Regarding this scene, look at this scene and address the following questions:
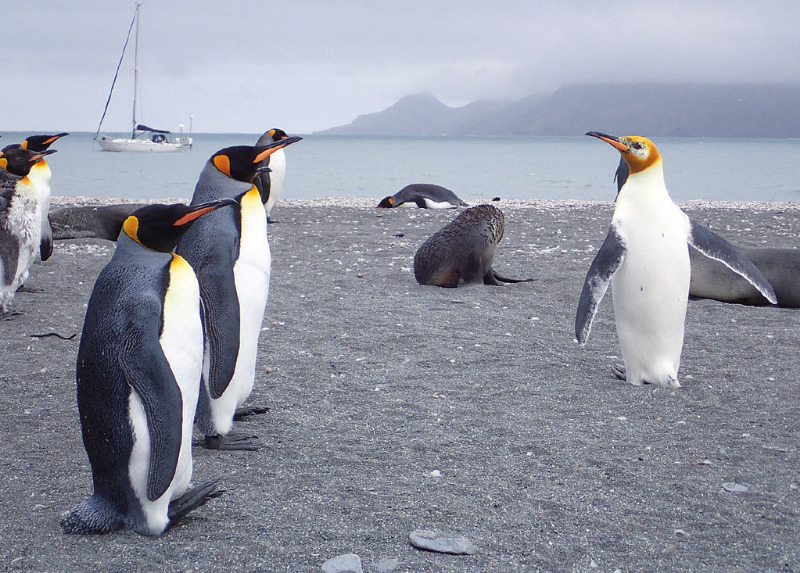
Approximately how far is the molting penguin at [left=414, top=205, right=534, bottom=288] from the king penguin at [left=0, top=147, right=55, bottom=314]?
2971 millimetres

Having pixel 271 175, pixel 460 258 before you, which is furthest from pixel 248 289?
pixel 271 175

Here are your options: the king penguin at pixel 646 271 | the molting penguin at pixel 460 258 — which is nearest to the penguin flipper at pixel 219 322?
the king penguin at pixel 646 271

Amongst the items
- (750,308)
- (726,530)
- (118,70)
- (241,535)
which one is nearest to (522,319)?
(750,308)

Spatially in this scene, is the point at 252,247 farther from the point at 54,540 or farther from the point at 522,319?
the point at 522,319

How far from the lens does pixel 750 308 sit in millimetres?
5758

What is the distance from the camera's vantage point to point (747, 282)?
5.80 m

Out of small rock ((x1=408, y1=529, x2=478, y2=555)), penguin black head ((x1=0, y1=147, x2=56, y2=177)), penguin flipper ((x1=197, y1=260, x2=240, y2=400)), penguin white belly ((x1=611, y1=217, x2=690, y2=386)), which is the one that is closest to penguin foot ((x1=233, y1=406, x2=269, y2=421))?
penguin flipper ((x1=197, y1=260, x2=240, y2=400))

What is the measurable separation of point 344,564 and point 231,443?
1058 mm

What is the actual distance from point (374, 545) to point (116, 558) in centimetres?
75

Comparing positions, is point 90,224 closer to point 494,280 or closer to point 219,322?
point 494,280

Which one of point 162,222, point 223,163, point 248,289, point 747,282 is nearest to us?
point 162,222

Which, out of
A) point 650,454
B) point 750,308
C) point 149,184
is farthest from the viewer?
point 149,184

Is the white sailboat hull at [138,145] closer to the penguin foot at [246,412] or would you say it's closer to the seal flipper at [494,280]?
the seal flipper at [494,280]

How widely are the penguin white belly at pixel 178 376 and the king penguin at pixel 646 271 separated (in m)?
2.08
